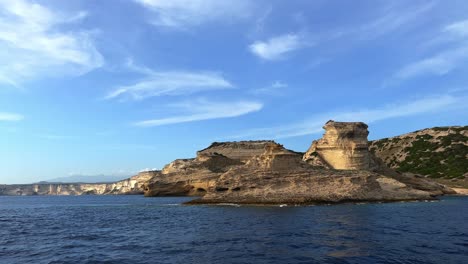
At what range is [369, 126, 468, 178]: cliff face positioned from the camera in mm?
101125

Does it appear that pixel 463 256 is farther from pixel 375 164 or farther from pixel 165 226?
pixel 375 164

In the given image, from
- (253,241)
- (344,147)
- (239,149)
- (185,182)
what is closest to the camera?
(253,241)

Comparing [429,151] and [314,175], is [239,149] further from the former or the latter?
[314,175]

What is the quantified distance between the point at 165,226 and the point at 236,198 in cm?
2172

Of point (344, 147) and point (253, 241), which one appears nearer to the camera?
point (253, 241)

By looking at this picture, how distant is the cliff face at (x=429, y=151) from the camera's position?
101 m

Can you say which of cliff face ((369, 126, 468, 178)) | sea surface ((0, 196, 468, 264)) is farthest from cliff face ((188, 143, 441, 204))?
cliff face ((369, 126, 468, 178))

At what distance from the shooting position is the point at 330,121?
82.9 m

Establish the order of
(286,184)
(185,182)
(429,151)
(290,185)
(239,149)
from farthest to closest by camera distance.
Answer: (239,149), (429,151), (185,182), (286,184), (290,185)

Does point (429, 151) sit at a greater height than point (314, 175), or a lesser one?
greater

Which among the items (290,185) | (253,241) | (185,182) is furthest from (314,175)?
(185,182)

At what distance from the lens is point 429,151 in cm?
11719

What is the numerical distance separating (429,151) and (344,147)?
1970 inches

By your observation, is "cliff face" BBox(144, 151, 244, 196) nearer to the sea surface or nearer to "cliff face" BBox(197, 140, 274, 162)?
"cliff face" BBox(197, 140, 274, 162)
